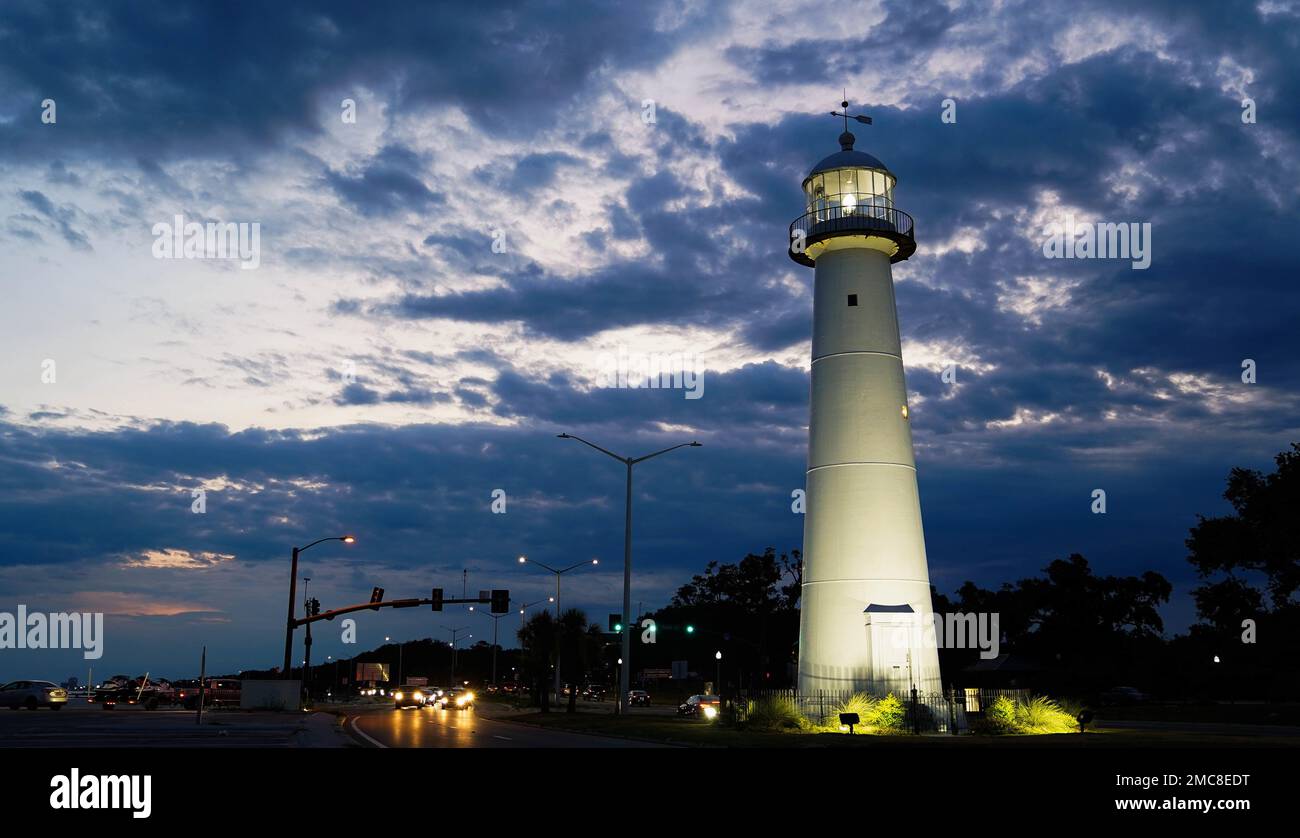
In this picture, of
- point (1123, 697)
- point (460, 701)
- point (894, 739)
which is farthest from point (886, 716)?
point (1123, 697)

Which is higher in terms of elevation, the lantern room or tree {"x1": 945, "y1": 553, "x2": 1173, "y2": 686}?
the lantern room

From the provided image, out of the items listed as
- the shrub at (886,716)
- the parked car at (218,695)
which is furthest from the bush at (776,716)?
the parked car at (218,695)

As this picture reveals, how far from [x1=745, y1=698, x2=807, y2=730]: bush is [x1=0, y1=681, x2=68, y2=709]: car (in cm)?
4052

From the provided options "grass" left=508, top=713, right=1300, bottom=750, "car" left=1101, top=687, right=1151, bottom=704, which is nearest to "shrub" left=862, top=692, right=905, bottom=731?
"grass" left=508, top=713, right=1300, bottom=750

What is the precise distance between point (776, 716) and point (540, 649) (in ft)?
96.3

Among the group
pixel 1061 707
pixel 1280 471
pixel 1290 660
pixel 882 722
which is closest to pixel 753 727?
pixel 882 722

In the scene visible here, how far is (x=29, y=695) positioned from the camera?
55.4 m

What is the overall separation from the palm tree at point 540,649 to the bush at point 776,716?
26.9 m

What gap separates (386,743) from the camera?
91.0ft

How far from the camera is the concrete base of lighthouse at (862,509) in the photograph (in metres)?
35.5

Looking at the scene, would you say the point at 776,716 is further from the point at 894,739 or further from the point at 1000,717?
the point at 1000,717

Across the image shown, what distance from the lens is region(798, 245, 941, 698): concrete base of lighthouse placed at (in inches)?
1398

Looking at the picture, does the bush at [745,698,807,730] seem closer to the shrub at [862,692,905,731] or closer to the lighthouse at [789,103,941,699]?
the lighthouse at [789,103,941,699]
